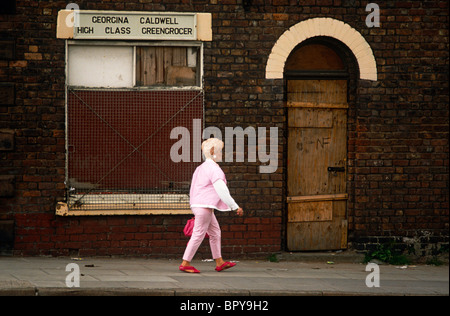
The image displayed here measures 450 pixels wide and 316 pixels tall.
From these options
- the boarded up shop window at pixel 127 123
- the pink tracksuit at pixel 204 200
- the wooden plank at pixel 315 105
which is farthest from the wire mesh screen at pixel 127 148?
the pink tracksuit at pixel 204 200

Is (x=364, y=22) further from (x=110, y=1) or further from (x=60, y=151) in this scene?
(x=60, y=151)

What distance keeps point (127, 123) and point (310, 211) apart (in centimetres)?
323

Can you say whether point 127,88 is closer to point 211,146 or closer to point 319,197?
point 211,146

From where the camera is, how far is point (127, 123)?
36.2 ft

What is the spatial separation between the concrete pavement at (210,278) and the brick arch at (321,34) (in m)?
3.01

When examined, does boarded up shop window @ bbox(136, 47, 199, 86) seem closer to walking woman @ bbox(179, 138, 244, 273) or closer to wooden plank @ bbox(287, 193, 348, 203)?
walking woman @ bbox(179, 138, 244, 273)

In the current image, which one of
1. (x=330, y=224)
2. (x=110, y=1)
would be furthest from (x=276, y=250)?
(x=110, y=1)

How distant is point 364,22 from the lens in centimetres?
1119

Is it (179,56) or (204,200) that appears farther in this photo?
(179,56)

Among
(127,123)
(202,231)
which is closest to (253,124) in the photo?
(127,123)

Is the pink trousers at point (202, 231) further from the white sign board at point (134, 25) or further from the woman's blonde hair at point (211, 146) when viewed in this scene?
the white sign board at point (134, 25)

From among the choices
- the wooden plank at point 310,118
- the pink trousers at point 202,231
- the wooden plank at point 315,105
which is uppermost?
the wooden plank at point 315,105

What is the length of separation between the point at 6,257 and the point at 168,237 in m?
2.43

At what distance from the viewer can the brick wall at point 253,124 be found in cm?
1073
